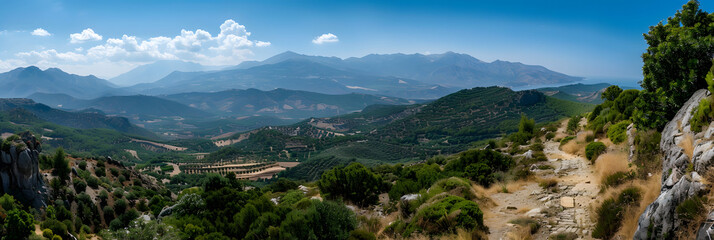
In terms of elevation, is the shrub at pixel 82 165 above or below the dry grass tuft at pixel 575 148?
below

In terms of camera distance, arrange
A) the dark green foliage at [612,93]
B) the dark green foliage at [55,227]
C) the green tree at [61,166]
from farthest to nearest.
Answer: the green tree at [61,166] < the dark green foliage at [612,93] < the dark green foliage at [55,227]

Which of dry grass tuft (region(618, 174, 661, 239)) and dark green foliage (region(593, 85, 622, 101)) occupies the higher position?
dark green foliage (region(593, 85, 622, 101))

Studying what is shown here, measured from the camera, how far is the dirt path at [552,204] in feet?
29.2

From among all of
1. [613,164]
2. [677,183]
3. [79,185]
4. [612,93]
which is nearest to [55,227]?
[79,185]

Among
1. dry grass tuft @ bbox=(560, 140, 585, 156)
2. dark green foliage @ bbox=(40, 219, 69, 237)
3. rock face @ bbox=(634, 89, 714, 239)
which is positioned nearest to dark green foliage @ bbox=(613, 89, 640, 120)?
dry grass tuft @ bbox=(560, 140, 585, 156)

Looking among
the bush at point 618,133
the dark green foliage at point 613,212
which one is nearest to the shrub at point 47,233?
the dark green foliage at point 613,212

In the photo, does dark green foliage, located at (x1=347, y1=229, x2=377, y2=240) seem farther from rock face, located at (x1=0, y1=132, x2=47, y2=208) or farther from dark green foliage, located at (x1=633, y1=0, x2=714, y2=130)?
rock face, located at (x1=0, y1=132, x2=47, y2=208)

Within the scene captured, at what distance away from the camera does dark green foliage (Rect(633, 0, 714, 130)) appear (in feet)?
34.4

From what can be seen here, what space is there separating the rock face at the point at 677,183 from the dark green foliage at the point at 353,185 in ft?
42.8

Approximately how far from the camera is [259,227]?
430 inches

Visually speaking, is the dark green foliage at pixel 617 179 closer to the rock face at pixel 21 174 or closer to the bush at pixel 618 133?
the bush at pixel 618 133

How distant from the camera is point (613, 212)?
783 centimetres

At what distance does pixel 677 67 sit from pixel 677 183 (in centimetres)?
840

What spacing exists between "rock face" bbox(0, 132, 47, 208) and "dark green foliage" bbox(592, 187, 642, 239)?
106ft
